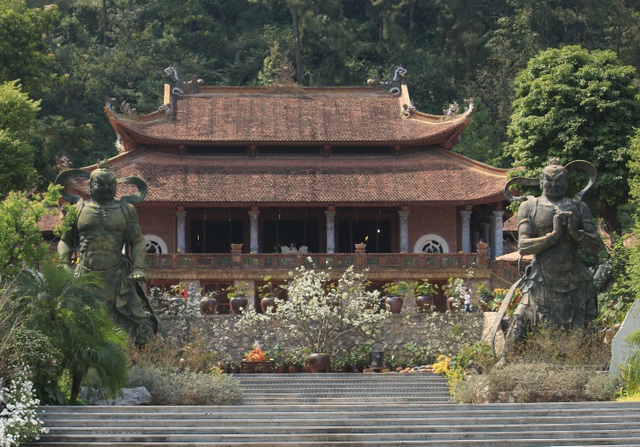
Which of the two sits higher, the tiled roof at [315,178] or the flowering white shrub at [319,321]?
the tiled roof at [315,178]

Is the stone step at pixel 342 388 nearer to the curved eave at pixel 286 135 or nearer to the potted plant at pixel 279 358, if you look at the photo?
the potted plant at pixel 279 358

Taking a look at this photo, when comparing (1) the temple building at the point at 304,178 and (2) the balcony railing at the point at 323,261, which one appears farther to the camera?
(1) the temple building at the point at 304,178

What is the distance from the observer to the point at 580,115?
116ft

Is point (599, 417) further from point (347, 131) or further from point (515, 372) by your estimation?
point (347, 131)

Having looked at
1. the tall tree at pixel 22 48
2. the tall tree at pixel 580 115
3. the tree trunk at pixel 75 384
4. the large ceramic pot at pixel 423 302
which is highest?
the tall tree at pixel 22 48

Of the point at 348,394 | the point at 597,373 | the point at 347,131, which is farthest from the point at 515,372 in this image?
the point at 347,131

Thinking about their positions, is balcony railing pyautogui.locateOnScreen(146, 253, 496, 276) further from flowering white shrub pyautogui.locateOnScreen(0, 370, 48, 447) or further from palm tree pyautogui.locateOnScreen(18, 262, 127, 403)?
flowering white shrub pyautogui.locateOnScreen(0, 370, 48, 447)

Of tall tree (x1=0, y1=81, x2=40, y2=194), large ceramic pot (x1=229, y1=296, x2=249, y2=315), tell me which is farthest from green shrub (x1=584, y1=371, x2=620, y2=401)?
tall tree (x1=0, y1=81, x2=40, y2=194)

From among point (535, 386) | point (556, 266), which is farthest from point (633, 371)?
point (556, 266)

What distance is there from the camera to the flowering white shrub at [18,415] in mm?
16500

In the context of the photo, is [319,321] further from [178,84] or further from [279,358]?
[178,84]

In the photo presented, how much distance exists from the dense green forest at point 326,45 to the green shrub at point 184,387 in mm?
39240

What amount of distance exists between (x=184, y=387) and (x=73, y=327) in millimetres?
2087

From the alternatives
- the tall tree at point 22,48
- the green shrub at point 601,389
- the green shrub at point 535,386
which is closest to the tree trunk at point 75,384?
the green shrub at point 535,386
